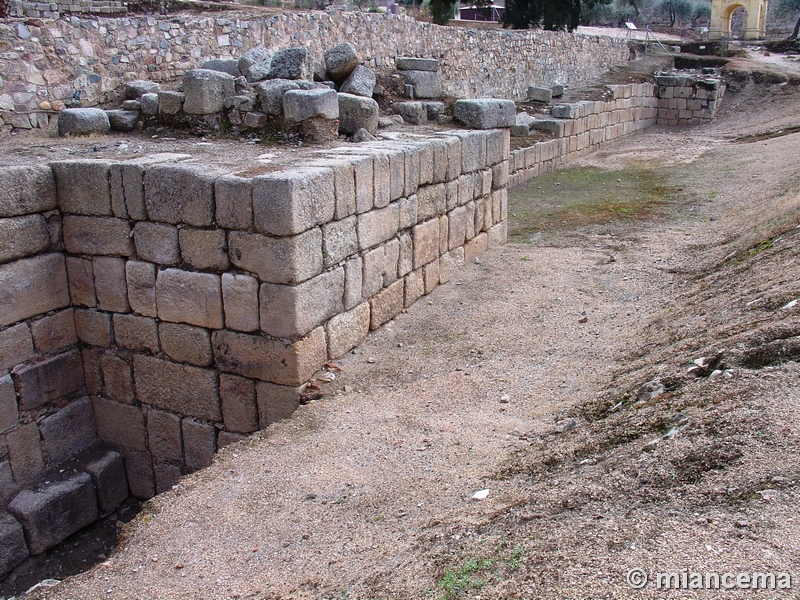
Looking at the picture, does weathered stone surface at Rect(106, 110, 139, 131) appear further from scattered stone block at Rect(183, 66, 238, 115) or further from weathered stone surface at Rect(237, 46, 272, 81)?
weathered stone surface at Rect(237, 46, 272, 81)

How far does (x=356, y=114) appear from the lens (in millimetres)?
8453

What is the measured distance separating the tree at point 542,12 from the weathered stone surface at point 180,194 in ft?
102

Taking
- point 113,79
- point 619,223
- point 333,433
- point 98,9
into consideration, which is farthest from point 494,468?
point 98,9

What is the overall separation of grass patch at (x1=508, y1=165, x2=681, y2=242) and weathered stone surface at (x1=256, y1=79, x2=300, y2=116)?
4355 mm

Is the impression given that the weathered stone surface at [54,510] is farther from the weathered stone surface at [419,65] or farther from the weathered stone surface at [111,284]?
the weathered stone surface at [419,65]

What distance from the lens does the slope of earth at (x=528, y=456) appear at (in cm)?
299

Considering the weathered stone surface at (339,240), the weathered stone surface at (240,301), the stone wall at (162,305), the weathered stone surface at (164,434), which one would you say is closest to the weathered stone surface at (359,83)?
the stone wall at (162,305)

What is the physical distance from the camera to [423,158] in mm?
7820

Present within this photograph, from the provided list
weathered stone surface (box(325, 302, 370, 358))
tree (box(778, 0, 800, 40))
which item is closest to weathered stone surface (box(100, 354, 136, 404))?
weathered stone surface (box(325, 302, 370, 358))

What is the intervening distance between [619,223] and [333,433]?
8.00m

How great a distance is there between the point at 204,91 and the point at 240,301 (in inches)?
146

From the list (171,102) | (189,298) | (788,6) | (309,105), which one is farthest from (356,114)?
(788,6)

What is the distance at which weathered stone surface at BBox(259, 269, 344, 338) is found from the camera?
18.7 ft

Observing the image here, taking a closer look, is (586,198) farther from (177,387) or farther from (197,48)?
(177,387)
